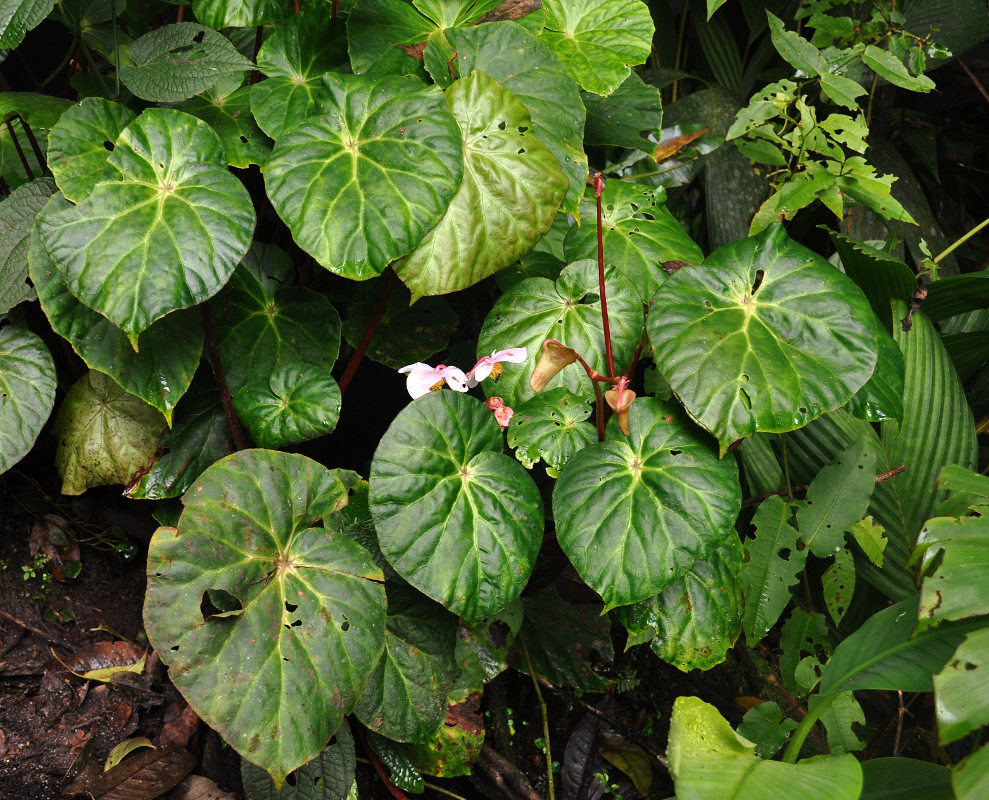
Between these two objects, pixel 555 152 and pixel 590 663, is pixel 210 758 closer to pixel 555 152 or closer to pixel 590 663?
pixel 590 663

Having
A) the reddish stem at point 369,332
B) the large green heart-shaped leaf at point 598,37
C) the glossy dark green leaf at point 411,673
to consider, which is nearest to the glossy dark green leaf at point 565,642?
the glossy dark green leaf at point 411,673

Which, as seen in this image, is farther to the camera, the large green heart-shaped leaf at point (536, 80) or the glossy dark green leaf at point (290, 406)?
the large green heart-shaped leaf at point (536, 80)

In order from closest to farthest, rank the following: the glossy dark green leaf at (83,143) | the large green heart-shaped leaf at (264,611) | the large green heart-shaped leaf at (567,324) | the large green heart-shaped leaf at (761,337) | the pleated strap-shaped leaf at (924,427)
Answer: the large green heart-shaped leaf at (264,611) < the large green heart-shaped leaf at (761,337) < the glossy dark green leaf at (83,143) < the large green heart-shaped leaf at (567,324) < the pleated strap-shaped leaf at (924,427)

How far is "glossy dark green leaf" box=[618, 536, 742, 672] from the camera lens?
4.61 feet

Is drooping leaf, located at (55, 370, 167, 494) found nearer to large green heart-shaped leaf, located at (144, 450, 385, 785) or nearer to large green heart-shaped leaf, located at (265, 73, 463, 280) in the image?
large green heart-shaped leaf, located at (144, 450, 385, 785)

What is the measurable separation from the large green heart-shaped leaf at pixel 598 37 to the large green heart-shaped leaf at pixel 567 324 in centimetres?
47

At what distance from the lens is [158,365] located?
146 cm

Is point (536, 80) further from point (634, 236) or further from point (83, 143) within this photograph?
point (83, 143)

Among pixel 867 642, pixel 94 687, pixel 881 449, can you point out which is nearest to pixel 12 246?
pixel 94 687

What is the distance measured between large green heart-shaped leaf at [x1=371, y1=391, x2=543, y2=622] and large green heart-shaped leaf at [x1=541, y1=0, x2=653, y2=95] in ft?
2.84

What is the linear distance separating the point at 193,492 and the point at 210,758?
0.69m

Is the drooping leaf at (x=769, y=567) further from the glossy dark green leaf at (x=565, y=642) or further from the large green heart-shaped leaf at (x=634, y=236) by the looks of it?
the large green heart-shaped leaf at (x=634, y=236)

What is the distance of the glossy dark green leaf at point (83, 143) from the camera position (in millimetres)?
1367

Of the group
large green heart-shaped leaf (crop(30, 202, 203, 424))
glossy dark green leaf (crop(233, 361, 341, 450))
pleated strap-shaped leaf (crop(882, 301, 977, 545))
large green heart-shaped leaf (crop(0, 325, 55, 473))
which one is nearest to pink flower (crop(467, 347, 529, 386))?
glossy dark green leaf (crop(233, 361, 341, 450))
